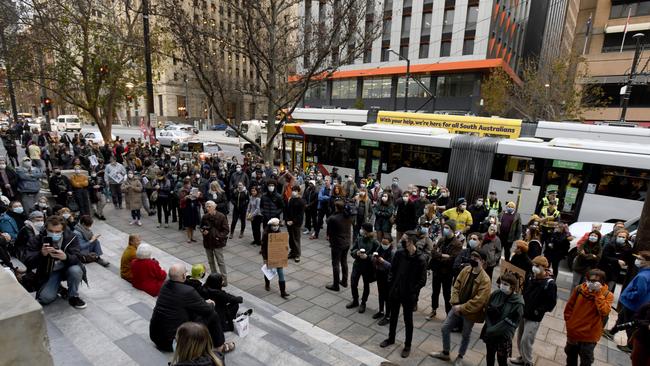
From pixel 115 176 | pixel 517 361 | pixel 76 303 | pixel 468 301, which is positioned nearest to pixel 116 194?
pixel 115 176

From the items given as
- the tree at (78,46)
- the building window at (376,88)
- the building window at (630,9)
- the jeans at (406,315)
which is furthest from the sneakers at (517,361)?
the building window at (376,88)

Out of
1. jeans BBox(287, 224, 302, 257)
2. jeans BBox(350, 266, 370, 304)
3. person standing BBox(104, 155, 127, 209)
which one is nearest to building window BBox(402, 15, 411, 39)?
person standing BBox(104, 155, 127, 209)

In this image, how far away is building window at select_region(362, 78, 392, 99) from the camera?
45.1m

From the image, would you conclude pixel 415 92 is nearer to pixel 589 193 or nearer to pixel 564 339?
pixel 589 193

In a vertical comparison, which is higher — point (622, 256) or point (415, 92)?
point (415, 92)

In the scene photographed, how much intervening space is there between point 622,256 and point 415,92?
39.8 meters

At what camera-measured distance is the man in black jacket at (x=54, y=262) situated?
514cm

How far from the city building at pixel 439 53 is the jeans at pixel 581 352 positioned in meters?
32.6

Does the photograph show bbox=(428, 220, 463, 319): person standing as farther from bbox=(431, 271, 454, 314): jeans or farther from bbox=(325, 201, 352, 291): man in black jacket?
bbox=(325, 201, 352, 291): man in black jacket

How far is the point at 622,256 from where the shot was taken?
21.4 feet

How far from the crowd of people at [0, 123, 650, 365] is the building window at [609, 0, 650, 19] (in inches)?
1438

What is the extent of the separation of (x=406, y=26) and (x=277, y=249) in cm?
4314

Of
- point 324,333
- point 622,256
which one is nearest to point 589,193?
point 622,256

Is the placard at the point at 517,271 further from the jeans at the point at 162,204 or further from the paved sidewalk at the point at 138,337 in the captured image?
the jeans at the point at 162,204
